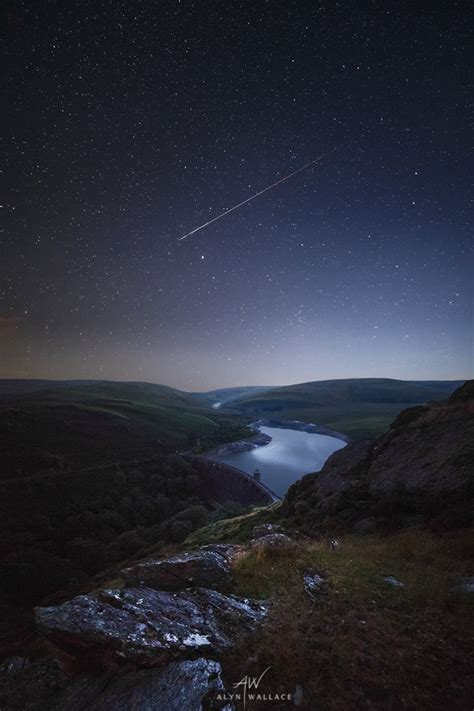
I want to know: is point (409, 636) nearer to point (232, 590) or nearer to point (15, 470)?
point (232, 590)

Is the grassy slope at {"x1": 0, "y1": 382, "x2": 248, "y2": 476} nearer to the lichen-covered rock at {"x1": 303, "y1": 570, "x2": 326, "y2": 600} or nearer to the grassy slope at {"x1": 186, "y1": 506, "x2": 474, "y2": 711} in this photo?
the lichen-covered rock at {"x1": 303, "y1": 570, "x2": 326, "y2": 600}

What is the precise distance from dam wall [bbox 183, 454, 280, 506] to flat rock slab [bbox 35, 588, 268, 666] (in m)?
50.0

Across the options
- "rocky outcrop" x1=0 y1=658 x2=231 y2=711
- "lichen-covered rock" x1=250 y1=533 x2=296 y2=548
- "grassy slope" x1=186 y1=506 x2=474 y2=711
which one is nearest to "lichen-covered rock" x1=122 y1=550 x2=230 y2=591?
Result: "grassy slope" x1=186 y1=506 x2=474 y2=711

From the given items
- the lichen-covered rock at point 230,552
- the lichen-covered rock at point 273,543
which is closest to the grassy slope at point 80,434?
the lichen-covered rock at point 230,552

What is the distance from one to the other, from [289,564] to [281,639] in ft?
13.0

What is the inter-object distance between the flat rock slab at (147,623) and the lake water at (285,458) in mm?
59123

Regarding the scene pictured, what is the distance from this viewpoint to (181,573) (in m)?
8.05

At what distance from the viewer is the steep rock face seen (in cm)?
1334

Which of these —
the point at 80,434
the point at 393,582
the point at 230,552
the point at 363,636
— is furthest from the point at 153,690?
the point at 80,434

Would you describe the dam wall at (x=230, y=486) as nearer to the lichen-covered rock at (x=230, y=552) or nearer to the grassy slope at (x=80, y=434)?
the grassy slope at (x=80, y=434)

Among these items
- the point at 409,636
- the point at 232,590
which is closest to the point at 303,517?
the point at 232,590

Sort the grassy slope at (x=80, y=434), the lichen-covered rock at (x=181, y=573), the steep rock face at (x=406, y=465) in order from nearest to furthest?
the lichen-covered rock at (x=181, y=573) < the steep rock face at (x=406, y=465) < the grassy slope at (x=80, y=434)

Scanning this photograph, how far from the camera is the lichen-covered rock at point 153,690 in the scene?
4.30 meters

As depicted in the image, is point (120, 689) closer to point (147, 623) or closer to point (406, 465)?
point (147, 623)
